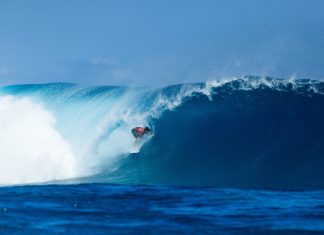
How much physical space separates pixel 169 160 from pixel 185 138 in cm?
171

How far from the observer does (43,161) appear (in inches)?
816

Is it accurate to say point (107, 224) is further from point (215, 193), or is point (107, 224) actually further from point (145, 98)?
point (145, 98)

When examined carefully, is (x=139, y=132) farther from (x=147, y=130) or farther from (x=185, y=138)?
(x=185, y=138)

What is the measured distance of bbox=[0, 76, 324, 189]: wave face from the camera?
17.1 metres

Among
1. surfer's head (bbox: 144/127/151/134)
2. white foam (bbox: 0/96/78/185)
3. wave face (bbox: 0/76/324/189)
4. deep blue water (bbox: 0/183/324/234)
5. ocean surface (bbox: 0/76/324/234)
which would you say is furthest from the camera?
surfer's head (bbox: 144/127/151/134)

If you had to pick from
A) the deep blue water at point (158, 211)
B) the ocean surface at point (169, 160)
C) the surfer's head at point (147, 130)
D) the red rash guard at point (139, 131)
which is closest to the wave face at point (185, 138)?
the ocean surface at point (169, 160)

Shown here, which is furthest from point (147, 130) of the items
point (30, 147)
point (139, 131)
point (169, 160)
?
point (30, 147)

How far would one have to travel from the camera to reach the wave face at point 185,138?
17.1m

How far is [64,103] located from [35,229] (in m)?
18.5

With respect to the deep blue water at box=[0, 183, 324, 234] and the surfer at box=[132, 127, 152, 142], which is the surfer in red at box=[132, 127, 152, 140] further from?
the deep blue water at box=[0, 183, 324, 234]

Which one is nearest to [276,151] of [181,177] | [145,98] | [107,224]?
[181,177]

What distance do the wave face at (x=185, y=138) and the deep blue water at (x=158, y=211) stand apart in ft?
11.1

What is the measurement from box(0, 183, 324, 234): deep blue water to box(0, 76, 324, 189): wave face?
3379mm

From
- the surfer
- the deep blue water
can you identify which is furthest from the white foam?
the deep blue water
